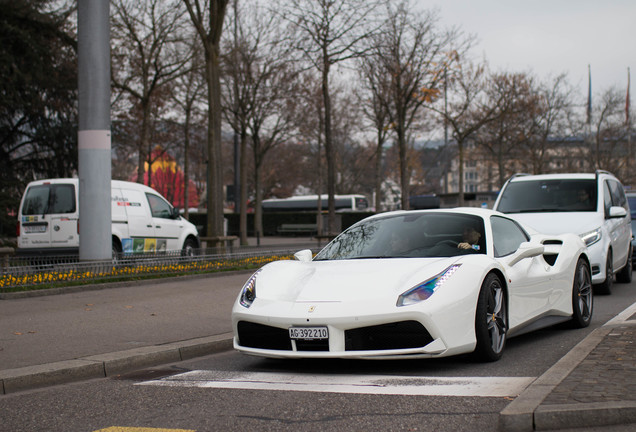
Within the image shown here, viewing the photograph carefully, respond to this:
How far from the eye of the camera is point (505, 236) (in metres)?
7.56

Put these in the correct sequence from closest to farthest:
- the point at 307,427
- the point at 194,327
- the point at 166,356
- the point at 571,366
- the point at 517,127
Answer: the point at 307,427 < the point at 571,366 < the point at 166,356 < the point at 194,327 < the point at 517,127

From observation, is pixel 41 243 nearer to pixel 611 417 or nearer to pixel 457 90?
pixel 611 417

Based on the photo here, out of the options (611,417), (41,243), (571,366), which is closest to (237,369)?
(571,366)

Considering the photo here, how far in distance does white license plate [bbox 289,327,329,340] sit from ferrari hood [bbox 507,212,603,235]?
707cm

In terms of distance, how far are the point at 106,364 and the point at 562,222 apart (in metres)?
8.22

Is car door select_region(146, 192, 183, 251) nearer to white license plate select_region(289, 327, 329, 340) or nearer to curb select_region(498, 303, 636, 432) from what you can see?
white license plate select_region(289, 327, 329, 340)

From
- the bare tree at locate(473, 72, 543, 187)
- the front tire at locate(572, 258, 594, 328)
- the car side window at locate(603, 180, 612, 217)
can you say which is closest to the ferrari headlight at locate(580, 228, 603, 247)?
the car side window at locate(603, 180, 612, 217)

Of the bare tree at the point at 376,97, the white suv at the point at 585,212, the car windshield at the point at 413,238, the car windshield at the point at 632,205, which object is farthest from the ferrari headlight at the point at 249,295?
the bare tree at the point at 376,97

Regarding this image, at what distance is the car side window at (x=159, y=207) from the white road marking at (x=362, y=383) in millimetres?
12867

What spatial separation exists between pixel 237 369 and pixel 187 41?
26.2 meters

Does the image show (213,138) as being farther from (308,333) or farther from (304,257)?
(308,333)

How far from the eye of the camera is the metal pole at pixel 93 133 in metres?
13.5

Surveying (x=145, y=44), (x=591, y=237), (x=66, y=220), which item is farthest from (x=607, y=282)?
(x=145, y=44)

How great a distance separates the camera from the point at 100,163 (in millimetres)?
13609
